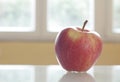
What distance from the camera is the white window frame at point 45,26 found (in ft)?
11.6

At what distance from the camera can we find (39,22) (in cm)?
354

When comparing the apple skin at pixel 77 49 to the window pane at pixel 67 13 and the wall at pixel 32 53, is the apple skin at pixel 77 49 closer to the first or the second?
the wall at pixel 32 53

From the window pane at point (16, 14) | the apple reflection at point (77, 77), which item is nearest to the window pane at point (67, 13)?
the window pane at point (16, 14)

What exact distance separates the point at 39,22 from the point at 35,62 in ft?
1.51

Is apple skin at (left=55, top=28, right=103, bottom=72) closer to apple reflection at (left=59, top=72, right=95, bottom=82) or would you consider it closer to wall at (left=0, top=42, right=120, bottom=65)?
apple reflection at (left=59, top=72, right=95, bottom=82)

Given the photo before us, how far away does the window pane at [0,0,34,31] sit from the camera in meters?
3.63

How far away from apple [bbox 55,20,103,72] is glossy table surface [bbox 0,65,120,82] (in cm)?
3

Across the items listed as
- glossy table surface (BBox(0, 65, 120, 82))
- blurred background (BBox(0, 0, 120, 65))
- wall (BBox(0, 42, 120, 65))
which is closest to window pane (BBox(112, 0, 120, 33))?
blurred background (BBox(0, 0, 120, 65))

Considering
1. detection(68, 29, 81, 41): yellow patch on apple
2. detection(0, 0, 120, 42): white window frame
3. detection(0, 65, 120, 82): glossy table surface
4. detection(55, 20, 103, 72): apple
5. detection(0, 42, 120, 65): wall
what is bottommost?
detection(0, 42, 120, 65): wall

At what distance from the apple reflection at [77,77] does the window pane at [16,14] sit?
259cm

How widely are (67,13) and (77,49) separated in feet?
8.80

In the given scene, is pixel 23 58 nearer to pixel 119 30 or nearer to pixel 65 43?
pixel 119 30

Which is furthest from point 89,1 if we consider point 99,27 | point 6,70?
point 6,70

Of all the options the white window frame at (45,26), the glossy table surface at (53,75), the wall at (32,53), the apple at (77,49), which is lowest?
the wall at (32,53)
